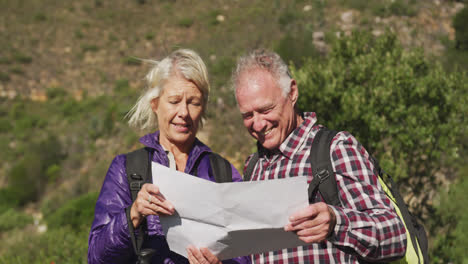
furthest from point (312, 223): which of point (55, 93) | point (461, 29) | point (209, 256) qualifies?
point (55, 93)

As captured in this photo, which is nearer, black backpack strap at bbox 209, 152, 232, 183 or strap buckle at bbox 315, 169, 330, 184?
strap buckle at bbox 315, 169, 330, 184

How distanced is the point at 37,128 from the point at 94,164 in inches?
214

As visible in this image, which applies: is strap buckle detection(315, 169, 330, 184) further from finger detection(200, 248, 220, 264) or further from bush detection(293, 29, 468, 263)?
bush detection(293, 29, 468, 263)

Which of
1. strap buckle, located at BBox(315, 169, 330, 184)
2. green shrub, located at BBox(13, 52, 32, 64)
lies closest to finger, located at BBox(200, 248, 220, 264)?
strap buckle, located at BBox(315, 169, 330, 184)

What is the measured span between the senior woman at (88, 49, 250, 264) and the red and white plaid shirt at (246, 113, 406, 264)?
1.48 feet

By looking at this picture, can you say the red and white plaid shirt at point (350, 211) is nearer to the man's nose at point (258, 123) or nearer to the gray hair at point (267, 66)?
the man's nose at point (258, 123)

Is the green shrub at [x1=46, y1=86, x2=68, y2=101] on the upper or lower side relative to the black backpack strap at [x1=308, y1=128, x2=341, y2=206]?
upper

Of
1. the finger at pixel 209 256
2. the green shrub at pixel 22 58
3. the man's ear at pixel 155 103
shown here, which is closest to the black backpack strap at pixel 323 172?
the finger at pixel 209 256

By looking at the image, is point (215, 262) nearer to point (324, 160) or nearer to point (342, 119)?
point (324, 160)

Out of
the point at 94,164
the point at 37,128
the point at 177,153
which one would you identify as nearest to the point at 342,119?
the point at 177,153

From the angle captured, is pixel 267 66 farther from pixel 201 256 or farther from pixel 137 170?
pixel 201 256

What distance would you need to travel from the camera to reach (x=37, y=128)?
16.1m

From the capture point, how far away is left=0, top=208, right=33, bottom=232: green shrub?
1049cm

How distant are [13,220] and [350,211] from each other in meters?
12.0
